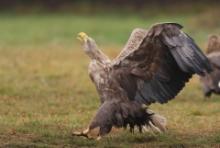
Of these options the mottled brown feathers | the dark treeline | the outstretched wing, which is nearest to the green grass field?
the outstretched wing

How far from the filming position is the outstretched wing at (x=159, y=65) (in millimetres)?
9648

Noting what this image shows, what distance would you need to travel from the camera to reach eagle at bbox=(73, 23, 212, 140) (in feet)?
31.9

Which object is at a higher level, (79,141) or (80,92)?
(80,92)

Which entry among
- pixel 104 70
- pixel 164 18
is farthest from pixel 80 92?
pixel 164 18

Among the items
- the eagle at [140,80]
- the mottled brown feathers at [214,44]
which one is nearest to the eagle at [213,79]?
the mottled brown feathers at [214,44]

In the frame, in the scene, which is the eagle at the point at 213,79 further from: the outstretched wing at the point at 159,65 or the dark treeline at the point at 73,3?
the dark treeline at the point at 73,3

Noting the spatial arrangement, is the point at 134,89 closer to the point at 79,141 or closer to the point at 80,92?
the point at 79,141

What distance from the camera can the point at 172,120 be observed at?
12.1m

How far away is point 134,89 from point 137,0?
29562 millimetres

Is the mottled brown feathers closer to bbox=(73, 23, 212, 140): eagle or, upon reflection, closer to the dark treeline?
bbox=(73, 23, 212, 140): eagle

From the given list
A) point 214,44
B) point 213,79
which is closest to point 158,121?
point 213,79

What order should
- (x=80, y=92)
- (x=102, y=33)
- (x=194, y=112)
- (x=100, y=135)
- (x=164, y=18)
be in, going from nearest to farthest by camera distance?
(x=100, y=135) < (x=194, y=112) < (x=80, y=92) < (x=102, y=33) < (x=164, y=18)

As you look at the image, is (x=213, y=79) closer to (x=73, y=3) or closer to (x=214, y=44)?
(x=214, y=44)

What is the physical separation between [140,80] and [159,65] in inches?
13.3
